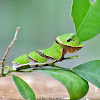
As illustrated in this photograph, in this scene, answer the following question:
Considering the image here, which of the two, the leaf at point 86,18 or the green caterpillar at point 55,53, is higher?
the leaf at point 86,18

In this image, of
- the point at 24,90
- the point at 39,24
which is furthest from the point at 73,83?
the point at 39,24

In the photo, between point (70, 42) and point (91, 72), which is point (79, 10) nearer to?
point (70, 42)

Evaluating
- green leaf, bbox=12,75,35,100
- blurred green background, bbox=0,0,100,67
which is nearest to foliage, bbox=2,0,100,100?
green leaf, bbox=12,75,35,100

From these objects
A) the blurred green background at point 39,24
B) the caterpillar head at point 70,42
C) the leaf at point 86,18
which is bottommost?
the blurred green background at point 39,24

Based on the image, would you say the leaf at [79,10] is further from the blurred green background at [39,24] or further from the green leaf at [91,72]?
the blurred green background at [39,24]

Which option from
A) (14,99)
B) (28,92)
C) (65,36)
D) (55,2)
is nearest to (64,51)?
(65,36)

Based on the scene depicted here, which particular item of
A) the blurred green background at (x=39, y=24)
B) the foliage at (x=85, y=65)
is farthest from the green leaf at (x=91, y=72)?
the blurred green background at (x=39, y=24)

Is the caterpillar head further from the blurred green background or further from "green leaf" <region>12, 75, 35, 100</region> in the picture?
the blurred green background
